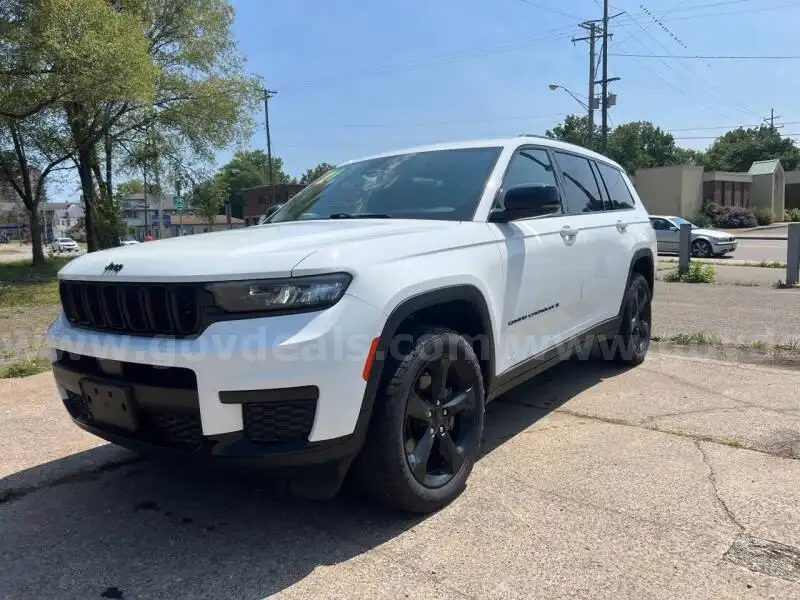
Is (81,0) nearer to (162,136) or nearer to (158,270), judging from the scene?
(162,136)

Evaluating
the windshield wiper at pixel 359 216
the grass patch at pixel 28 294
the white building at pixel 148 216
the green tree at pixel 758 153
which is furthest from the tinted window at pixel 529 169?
the green tree at pixel 758 153

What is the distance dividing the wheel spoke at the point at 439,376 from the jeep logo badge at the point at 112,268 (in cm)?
145

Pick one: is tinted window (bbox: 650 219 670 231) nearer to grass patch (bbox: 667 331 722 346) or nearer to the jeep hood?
grass patch (bbox: 667 331 722 346)

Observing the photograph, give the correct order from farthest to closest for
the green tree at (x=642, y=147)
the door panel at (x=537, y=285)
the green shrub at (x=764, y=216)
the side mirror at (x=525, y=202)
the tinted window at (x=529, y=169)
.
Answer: the green tree at (x=642, y=147), the green shrub at (x=764, y=216), the tinted window at (x=529, y=169), the door panel at (x=537, y=285), the side mirror at (x=525, y=202)

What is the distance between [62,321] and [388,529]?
1892 millimetres

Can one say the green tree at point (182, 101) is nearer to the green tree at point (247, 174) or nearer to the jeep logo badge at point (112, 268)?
the jeep logo badge at point (112, 268)

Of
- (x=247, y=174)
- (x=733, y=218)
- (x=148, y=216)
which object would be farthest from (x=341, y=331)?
(x=247, y=174)

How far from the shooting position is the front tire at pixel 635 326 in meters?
5.77

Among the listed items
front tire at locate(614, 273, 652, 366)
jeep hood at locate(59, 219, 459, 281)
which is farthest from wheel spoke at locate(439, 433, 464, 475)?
front tire at locate(614, 273, 652, 366)

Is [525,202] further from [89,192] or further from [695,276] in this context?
[89,192]

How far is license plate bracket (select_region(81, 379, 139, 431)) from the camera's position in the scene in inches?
108

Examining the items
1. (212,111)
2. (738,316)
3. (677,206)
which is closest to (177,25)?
A: (212,111)

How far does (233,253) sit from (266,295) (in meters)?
0.27

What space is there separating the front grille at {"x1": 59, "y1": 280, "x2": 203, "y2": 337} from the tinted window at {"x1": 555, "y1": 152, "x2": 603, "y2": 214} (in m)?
2.95
